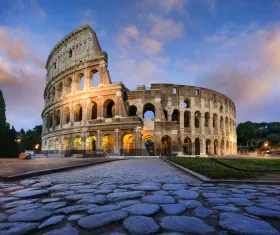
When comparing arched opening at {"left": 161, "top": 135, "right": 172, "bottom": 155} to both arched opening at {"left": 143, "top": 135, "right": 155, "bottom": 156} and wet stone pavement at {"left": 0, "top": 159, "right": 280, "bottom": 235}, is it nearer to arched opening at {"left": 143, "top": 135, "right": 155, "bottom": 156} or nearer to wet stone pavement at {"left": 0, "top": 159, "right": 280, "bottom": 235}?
arched opening at {"left": 143, "top": 135, "right": 155, "bottom": 156}

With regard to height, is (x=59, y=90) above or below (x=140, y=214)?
above

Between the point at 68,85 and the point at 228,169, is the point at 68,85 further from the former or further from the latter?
the point at 228,169

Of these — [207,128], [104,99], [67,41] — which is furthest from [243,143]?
[67,41]

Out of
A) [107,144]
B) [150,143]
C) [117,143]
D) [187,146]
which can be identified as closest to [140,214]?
[117,143]

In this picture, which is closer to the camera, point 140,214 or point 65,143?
Answer: point 140,214

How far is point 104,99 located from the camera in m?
29.2

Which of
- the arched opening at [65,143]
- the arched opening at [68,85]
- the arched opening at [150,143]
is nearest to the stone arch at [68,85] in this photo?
the arched opening at [68,85]

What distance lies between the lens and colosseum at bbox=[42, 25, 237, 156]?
28.0 m

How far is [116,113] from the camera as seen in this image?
27891 millimetres

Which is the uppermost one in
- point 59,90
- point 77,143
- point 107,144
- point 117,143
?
point 59,90

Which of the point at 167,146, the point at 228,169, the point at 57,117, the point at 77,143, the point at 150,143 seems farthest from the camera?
the point at 150,143

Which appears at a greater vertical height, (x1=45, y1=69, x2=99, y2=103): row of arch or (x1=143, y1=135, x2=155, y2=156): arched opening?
(x1=45, y1=69, x2=99, y2=103): row of arch

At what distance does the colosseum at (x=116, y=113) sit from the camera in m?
28.0

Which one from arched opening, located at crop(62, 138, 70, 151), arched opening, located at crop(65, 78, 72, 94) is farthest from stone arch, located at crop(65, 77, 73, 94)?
arched opening, located at crop(62, 138, 70, 151)
